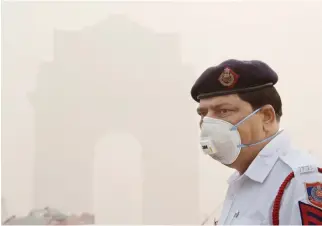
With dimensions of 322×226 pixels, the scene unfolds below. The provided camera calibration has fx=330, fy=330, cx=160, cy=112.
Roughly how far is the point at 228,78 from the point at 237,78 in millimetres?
25

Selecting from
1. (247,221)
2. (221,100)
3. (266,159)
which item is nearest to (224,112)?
(221,100)

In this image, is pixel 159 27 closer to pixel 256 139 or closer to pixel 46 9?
pixel 46 9

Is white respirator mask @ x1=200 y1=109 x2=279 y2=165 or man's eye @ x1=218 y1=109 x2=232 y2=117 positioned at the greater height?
man's eye @ x1=218 y1=109 x2=232 y2=117

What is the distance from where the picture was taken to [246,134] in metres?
0.94

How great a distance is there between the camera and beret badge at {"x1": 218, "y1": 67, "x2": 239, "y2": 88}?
3.07 feet

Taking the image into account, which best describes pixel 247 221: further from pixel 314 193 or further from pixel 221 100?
pixel 221 100

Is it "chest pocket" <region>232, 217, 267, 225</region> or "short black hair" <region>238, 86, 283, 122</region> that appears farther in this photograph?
"short black hair" <region>238, 86, 283, 122</region>

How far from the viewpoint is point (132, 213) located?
133 centimetres

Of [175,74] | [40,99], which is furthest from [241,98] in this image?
[40,99]

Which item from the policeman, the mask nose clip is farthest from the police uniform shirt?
the mask nose clip

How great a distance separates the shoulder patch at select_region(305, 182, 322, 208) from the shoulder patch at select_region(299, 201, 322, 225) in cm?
1

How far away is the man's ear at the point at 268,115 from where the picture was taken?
94cm

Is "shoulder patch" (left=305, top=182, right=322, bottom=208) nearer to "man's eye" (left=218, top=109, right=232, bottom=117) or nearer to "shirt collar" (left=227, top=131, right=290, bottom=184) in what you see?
"shirt collar" (left=227, top=131, right=290, bottom=184)

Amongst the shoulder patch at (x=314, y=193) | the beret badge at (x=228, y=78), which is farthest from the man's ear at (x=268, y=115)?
the shoulder patch at (x=314, y=193)
